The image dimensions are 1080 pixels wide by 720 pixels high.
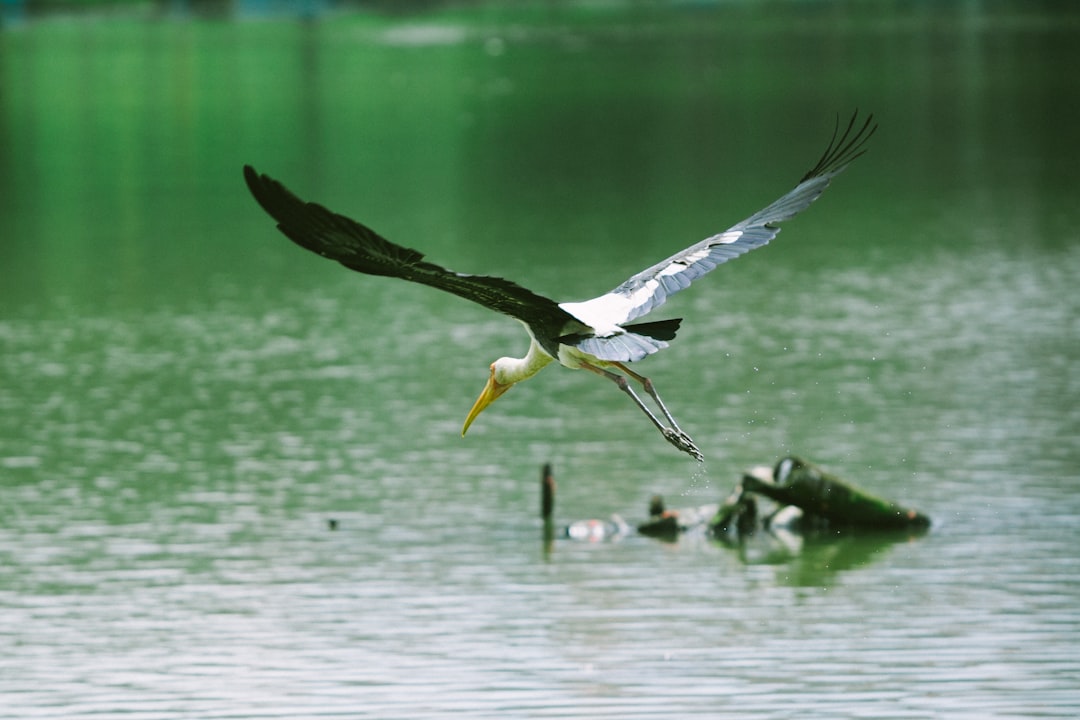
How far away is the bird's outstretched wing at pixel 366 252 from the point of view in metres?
9.66

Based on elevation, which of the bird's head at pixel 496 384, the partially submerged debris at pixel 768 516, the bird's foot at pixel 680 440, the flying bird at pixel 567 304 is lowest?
the partially submerged debris at pixel 768 516

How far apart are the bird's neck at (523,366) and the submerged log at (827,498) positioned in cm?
703

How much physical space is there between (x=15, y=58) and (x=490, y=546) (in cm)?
9803

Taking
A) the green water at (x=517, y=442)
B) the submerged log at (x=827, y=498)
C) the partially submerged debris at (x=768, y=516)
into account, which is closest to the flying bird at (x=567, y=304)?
the green water at (x=517, y=442)

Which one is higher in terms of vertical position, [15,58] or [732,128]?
[15,58]

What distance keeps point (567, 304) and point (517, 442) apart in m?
13.3

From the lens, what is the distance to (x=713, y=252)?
12891 millimetres

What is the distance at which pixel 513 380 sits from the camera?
12.7 metres

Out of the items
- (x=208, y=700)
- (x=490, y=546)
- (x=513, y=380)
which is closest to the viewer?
(x=513, y=380)

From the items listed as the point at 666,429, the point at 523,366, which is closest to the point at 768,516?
the point at 523,366

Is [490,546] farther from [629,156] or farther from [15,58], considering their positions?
[15,58]

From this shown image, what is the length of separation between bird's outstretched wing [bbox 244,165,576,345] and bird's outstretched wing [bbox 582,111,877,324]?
2.92 feet

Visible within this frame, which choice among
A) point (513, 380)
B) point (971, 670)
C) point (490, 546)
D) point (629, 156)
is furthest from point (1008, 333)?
point (629, 156)

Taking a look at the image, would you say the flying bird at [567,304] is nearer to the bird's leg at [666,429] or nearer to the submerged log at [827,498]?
the bird's leg at [666,429]
